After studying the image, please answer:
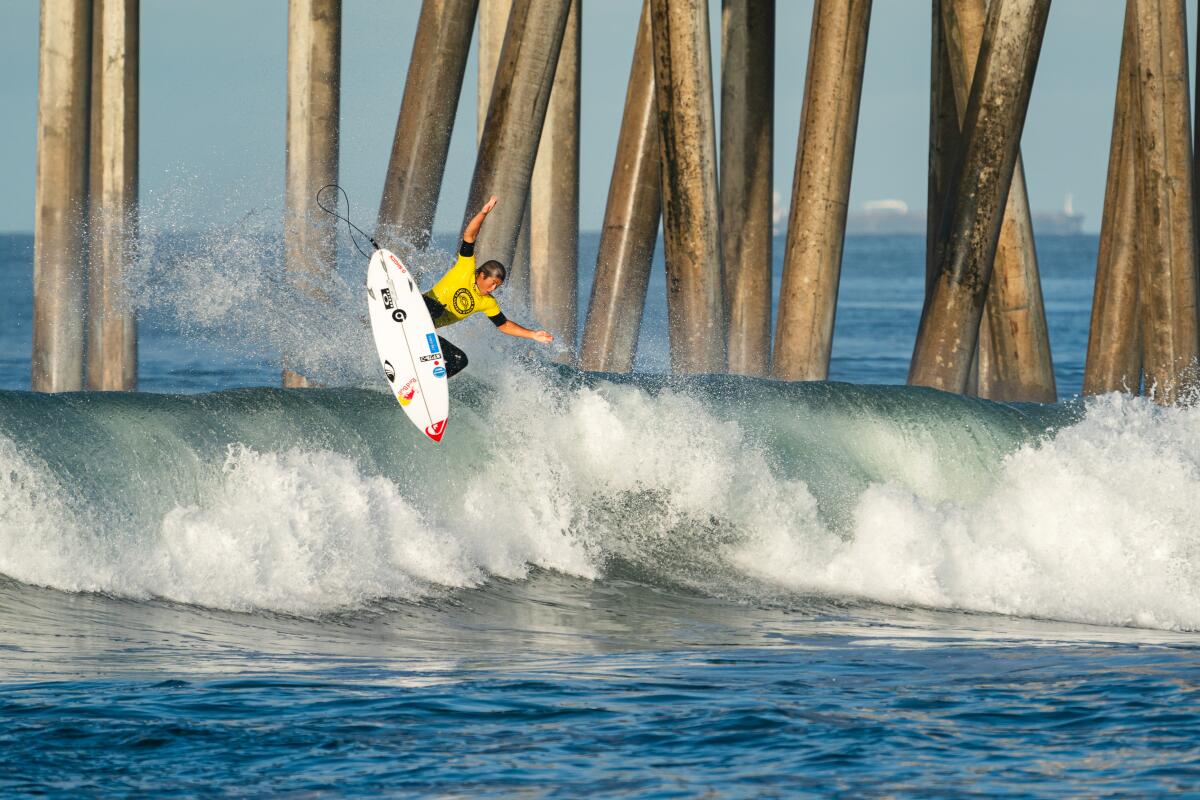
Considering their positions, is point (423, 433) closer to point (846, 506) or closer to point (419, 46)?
point (846, 506)

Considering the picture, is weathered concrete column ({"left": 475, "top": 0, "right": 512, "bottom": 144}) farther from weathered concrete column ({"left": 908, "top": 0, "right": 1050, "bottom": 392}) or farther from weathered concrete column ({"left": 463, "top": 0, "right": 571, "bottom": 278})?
weathered concrete column ({"left": 908, "top": 0, "right": 1050, "bottom": 392})

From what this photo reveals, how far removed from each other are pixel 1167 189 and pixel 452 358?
5638mm

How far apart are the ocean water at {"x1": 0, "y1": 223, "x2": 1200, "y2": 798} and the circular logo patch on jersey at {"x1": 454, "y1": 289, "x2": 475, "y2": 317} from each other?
3.25 ft

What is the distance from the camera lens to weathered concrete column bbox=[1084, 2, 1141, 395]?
14.4 m

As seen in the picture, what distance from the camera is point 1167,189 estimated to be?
1241 centimetres

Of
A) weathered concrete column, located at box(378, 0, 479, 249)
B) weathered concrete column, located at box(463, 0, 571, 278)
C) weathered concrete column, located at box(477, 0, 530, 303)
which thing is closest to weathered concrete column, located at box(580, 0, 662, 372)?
weathered concrete column, located at box(477, 0, 530, 303)

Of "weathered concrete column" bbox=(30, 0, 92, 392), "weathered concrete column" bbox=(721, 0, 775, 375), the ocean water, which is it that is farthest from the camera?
"weathered concrete column" bbox=(30, 0, 92, 392)

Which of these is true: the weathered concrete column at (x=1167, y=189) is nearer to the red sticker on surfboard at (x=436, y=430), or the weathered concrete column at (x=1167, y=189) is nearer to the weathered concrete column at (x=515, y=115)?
the weathered concrete column at (x=515, y=115)

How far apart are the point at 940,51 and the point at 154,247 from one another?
267 inches

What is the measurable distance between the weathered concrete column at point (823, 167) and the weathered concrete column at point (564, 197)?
3.37m

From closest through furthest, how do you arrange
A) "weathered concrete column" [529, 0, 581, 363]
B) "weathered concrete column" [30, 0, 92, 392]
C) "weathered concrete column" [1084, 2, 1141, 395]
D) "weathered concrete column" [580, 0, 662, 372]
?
"weathered concrete column" [30, 0, 92, 392], "weathered concrete column" [580, 0, 662, 372], "weathered concrete column" [1084, 2, 1141, 395], "weathered concrete column" [529, 0, 581, 363]

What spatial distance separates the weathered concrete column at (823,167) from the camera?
1237 cm

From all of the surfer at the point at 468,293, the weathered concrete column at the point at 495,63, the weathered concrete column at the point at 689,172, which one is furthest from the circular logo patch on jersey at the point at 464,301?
the weathered concrete column at the point at 495,63

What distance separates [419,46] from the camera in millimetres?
13586
